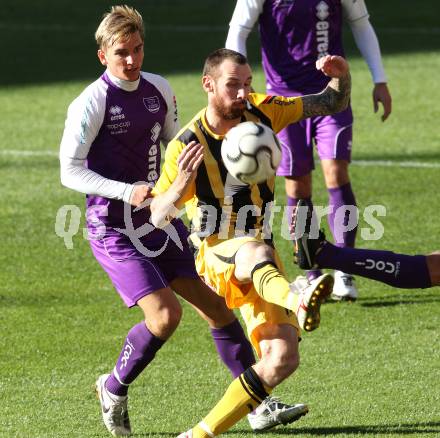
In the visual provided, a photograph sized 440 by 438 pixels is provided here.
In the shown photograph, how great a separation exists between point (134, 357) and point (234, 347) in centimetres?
58

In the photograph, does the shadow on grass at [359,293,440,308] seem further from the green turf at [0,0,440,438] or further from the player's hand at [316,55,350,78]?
the player's hand at [316,55,350,78]

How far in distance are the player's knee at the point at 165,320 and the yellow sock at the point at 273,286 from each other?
713 mm

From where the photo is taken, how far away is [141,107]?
7223 millimetres

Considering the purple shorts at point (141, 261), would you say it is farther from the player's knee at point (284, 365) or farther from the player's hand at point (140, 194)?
the player's knee at point (284, 365)

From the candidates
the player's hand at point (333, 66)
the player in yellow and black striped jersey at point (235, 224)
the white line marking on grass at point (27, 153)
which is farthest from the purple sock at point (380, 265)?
the white line marking on grass at point (27, 153)

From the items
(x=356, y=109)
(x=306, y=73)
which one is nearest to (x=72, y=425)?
(x=306, y=73)

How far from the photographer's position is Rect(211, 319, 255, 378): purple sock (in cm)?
716

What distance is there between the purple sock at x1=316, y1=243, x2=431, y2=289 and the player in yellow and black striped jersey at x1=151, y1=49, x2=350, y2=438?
400 mm

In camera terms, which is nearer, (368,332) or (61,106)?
(368,332)

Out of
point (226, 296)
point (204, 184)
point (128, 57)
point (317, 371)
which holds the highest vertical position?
point (128, 57)

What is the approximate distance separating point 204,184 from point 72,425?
1569 mm

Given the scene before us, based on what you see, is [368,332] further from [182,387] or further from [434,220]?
[434,220]

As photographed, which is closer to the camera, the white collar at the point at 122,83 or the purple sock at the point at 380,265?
the purple sock at the point at 380,265

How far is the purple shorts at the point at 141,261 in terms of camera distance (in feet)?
22.8
